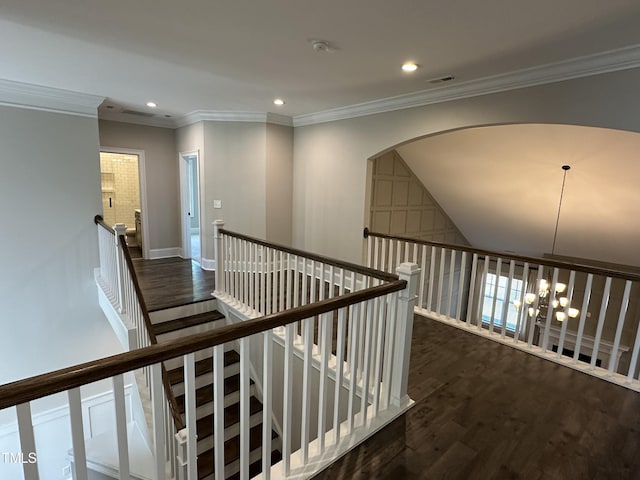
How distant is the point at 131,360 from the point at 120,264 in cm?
271

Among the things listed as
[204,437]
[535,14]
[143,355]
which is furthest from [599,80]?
[204,437]

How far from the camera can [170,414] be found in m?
2.52

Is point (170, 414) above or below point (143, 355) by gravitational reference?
below

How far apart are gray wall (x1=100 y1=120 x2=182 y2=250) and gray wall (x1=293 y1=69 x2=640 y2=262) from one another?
8.13 ft

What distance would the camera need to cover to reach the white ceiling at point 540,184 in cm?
397

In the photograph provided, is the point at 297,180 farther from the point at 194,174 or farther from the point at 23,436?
the point at 23,436

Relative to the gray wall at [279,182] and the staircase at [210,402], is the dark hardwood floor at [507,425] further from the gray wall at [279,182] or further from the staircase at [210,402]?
the gray wall at [279,182]

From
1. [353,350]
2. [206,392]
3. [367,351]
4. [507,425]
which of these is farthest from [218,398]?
[206,392]

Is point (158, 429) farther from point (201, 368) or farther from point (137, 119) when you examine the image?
point (137, 119)

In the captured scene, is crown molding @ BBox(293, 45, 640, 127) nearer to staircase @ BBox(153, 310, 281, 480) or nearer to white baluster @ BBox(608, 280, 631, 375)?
white baluster @ BBox(608, 280, 631, 375)

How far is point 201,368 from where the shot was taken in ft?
13.2

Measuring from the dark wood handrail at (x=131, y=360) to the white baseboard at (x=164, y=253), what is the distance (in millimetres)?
5718

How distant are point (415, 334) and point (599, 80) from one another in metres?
2.73

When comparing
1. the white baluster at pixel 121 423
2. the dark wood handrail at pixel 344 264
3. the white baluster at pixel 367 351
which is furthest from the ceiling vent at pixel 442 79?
the white baluster at pixel 121 423
